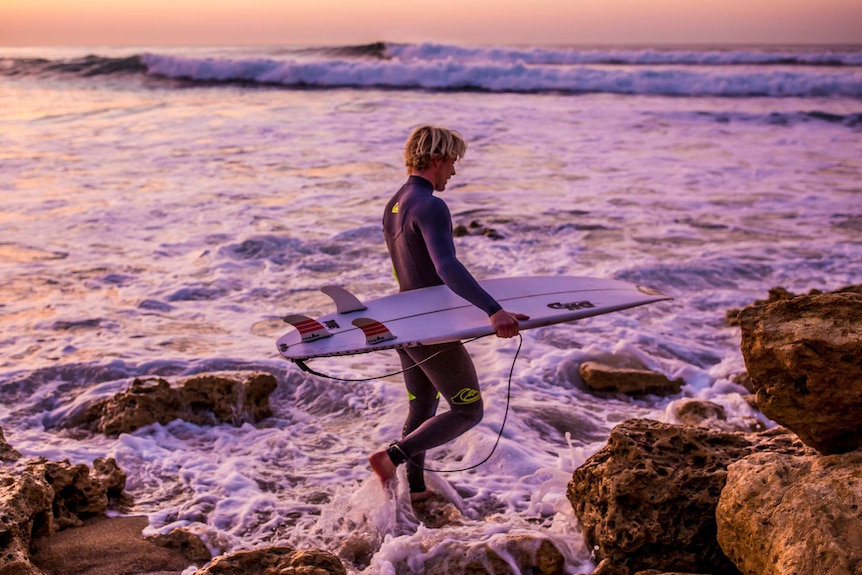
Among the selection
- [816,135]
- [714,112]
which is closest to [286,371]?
[816,135]

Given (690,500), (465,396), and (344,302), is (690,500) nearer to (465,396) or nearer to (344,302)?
(465,396)

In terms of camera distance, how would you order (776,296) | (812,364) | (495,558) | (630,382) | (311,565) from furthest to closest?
1. (776,296)
2. (630,382)
3. (495,558)
4. (311,565)
5. (812,364)

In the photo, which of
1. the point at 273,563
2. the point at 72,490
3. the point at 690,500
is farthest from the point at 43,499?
the point at 690,500

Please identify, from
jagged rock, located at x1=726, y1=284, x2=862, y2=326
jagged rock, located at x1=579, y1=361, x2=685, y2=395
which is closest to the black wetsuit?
jagged rock, located at x1=579, y1=361, x2=685, y2=395

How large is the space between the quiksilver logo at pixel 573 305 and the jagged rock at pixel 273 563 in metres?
1.86

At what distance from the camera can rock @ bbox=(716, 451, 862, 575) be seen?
2.42 metres

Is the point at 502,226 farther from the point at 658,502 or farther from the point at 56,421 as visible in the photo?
the point at 658,502

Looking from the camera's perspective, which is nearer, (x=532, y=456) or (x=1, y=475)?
(x=1, y=475)

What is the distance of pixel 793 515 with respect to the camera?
2.60 meters

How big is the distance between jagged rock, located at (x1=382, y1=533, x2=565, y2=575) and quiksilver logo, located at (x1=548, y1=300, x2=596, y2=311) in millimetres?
1267

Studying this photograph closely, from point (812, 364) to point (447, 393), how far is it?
62.2 inches

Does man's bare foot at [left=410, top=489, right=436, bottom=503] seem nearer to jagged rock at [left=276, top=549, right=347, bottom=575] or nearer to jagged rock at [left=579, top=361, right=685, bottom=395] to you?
jagged rock at [left=276, top=549, right=347, bottom=575]

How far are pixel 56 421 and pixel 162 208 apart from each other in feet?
22.0

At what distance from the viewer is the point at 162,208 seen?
1129 cm
